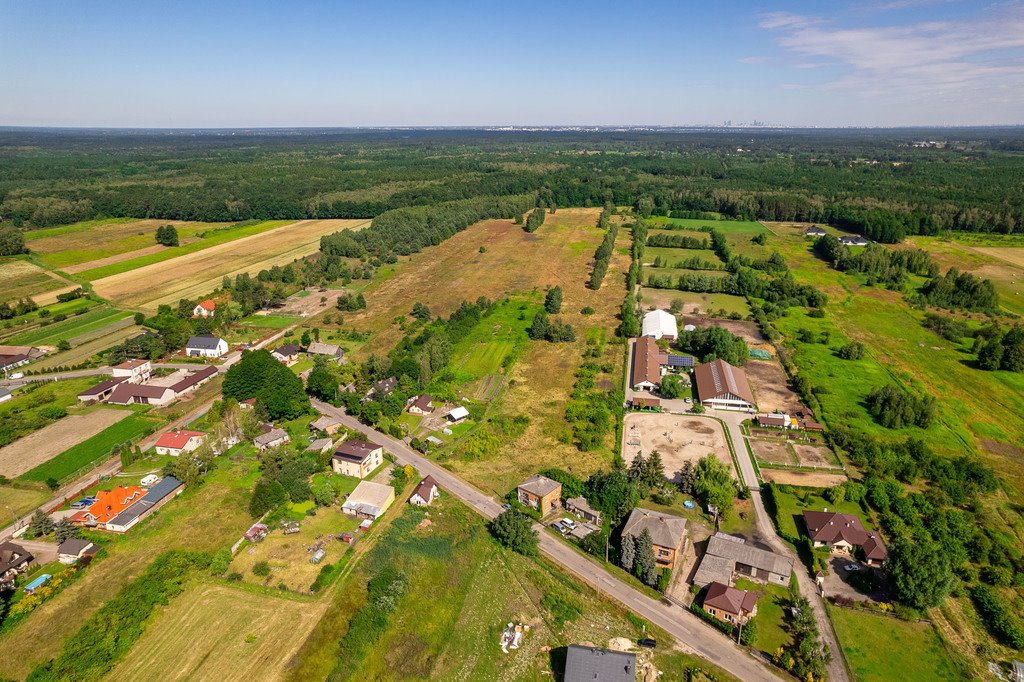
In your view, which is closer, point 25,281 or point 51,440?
point 51,440

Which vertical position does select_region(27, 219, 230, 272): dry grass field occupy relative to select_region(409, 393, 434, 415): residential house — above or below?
above

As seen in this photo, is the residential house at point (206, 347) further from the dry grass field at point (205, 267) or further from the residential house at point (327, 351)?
the dry grass field at point (205, 267)

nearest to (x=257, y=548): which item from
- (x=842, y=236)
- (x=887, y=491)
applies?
(x=887, y=491)

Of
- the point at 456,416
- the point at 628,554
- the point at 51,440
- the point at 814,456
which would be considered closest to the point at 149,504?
the point at 51,440

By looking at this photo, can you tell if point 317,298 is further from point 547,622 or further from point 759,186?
point 759,186

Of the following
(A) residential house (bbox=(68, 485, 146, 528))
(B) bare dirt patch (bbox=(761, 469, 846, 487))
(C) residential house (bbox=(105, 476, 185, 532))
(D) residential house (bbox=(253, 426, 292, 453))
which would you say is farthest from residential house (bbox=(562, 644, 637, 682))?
(A) residential house (bbox=(68, 485, 146, 528))

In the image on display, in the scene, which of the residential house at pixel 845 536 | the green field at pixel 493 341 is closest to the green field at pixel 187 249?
the green field at pixel 493 341

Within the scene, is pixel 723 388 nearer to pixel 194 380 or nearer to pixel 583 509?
pixel 583 509

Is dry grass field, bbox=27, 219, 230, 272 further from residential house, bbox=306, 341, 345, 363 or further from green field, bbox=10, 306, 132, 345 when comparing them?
residential house, bbox=306, 341, 345, 363
